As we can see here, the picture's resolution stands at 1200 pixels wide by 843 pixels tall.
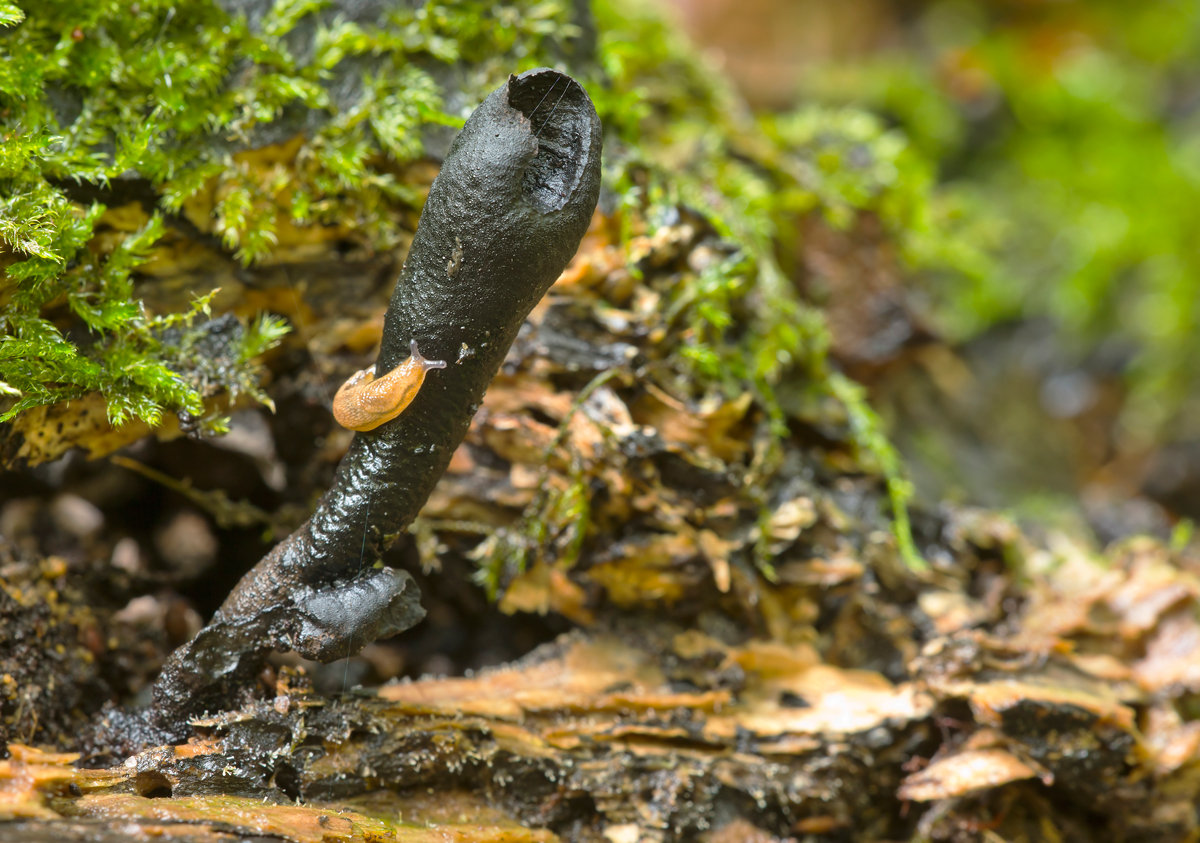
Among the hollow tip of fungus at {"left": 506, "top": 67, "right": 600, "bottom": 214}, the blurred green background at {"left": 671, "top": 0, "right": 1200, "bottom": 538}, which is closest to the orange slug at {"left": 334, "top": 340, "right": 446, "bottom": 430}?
the hollow tip of fungus at {"left": 506, "top": 67, "right": 600, "bottom": 214}

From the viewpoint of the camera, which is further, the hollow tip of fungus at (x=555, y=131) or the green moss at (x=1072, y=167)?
the green moss at (x=1072, y=167)

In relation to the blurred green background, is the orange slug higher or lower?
lower

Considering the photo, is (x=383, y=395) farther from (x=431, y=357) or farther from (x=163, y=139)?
(x=163, y=139)

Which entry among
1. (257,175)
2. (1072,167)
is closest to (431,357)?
(257,175)

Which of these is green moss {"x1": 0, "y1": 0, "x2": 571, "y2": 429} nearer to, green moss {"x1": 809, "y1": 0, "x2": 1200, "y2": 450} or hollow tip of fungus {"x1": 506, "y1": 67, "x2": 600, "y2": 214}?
hollow tip of fungus {"x1": 506, "y1": 67, "x2": 600, "y2": 214}

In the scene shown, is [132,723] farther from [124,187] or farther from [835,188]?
[835,188]

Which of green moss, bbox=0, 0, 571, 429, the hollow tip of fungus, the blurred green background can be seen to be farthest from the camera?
the blurred green background

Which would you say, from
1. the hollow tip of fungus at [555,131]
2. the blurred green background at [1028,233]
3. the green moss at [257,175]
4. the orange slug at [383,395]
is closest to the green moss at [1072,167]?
the blurred green background at [1028,233]

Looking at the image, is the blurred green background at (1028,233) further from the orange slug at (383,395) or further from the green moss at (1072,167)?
the orange slug at (383,395)
